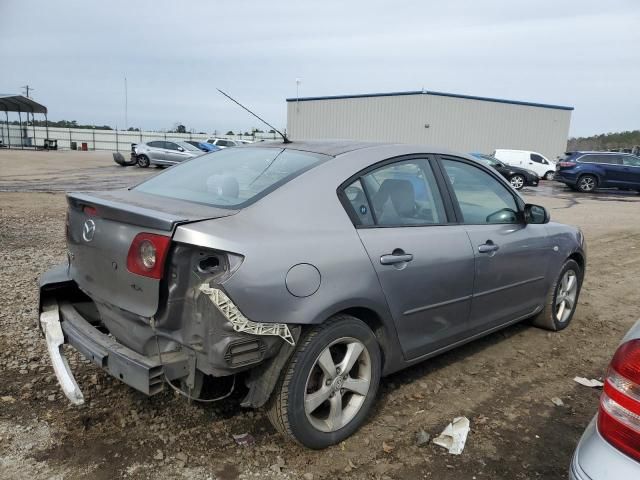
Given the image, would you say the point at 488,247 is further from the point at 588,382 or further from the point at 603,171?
the point at 603,171

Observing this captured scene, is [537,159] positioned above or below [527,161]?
above

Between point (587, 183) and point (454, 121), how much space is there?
17.7 meters

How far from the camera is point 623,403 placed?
1689 millimetres

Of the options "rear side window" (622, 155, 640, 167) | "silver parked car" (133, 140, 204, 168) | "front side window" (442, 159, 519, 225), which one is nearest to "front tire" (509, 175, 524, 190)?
"rear side window" (622, 155, 640, 167)

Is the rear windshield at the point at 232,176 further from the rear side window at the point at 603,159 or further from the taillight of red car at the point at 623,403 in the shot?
the rear side window at the point at 603,159

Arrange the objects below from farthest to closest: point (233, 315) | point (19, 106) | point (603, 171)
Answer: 1. point (19, 106)
2. point (603, 171)
3. point (233, 315)

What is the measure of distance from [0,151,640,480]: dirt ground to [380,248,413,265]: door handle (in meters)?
0.98

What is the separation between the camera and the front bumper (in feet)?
5.18

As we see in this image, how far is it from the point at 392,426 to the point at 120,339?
1.60 m

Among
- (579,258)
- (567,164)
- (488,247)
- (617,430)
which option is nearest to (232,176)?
(488,247)

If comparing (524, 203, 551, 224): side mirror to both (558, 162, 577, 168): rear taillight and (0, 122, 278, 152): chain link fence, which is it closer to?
(558, 162, 577, 168): rear taillight

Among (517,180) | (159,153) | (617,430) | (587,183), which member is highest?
(617,430)

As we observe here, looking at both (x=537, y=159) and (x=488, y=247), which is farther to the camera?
(x=537, y=159)

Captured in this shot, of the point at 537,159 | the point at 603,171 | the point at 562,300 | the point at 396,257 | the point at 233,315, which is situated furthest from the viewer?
the point at 537,159
